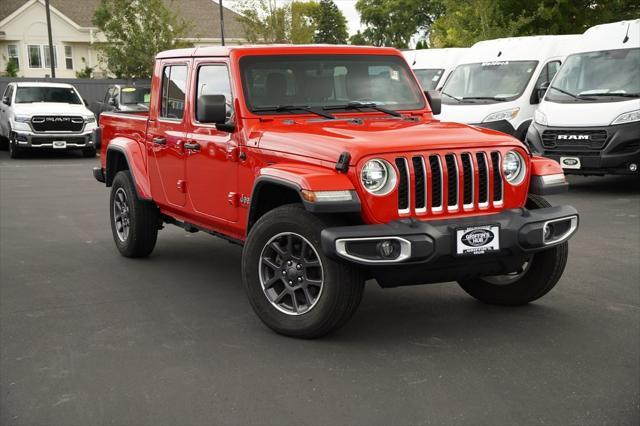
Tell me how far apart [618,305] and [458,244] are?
186 cm

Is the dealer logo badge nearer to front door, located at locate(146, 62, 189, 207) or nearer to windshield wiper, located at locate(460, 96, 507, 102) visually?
front door, located at locate(146, 62, 189, 207)

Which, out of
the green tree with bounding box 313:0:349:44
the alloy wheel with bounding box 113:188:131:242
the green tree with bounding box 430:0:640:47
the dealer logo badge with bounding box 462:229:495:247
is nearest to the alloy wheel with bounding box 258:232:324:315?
the dealer logo badge with bounding box 462:229:495:247

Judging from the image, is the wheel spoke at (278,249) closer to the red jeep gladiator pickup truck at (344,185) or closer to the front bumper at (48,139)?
the red jeep gladiator pickup truck at (344,185)

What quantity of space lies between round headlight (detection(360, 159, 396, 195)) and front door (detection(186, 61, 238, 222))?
1.35 meters

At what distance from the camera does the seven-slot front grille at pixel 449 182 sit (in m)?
5.27

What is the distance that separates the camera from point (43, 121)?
68.9 ft

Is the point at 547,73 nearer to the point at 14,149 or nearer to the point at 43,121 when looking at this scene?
the point at 43,121

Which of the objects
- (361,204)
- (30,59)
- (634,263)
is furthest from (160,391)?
(30,59)

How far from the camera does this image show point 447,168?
17.6 ft

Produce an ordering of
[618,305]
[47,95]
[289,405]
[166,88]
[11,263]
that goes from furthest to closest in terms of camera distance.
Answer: [47,95]
[11,263]
[166,88]
[618,305]
[289,405]

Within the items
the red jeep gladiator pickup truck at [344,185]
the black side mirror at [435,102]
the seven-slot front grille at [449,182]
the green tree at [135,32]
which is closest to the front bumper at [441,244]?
the red jeep gladiator pickup truck at [344,185]

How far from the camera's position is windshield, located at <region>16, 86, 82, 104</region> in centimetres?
2217

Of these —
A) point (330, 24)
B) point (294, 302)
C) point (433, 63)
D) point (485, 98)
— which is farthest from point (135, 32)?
point (330, 24)

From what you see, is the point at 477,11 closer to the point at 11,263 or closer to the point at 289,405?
the point at 11,263
